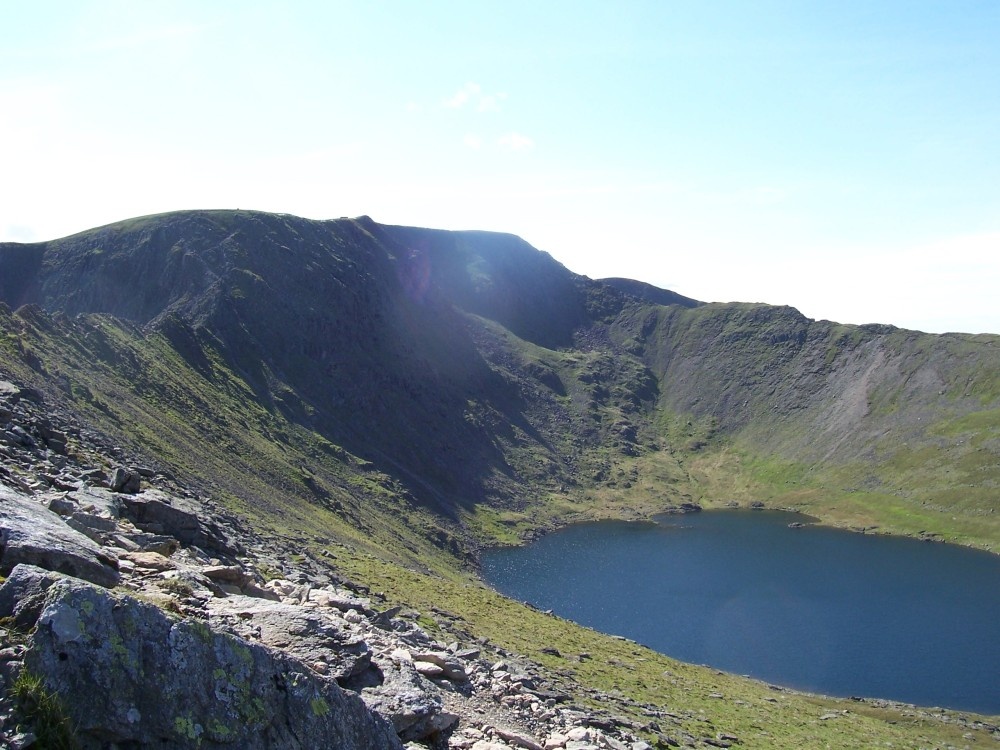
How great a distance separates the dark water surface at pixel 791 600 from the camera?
82125 mm


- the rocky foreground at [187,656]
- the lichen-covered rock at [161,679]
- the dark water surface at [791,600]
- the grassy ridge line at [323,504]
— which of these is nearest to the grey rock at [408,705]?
the rocky foreground at [187,656]

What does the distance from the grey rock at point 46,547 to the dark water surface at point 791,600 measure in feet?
261

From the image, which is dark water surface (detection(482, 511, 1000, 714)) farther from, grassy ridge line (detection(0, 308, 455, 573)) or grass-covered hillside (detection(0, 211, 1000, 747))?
grassy ridge line (detection(0, 308, 455, 573))

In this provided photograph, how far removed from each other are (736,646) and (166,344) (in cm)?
9269

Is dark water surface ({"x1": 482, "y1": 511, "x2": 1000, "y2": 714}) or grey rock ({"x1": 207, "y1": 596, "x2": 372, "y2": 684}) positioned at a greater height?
grey rock ({"x1": 207, "y1": 596, "x2": 372, "y2": 684})

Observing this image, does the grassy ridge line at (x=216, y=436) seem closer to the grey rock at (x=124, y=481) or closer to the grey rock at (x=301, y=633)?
the grey rock at (x=124, y=481)

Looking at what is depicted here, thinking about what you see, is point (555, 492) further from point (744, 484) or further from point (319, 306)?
point (319, 306)

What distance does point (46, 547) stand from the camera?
45.7 feet

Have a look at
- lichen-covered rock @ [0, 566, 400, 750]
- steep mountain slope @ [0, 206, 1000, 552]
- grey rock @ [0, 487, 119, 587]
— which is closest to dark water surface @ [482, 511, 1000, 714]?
steep mountain slope @ [0, 206, 1000, 552]

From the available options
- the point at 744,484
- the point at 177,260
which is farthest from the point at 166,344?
the point at 744,484

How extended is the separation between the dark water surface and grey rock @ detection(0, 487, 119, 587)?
79.5m

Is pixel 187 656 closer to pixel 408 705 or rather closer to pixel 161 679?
pixel 161 679

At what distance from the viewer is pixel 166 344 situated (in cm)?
11544

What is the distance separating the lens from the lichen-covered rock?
412 inches
